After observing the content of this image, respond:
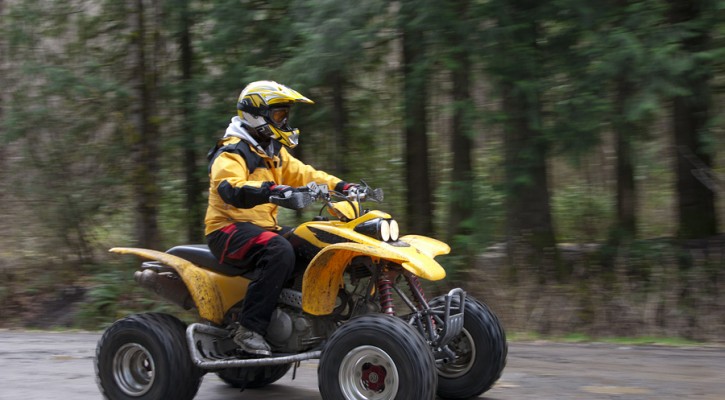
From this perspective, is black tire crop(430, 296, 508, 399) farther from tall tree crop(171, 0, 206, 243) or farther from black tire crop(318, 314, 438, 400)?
tall tree crop(171, 0, 206, 243)

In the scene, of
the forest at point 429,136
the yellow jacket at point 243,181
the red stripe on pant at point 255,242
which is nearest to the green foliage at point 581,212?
the forest at point 429,136

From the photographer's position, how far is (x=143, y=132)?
15227 millimetres

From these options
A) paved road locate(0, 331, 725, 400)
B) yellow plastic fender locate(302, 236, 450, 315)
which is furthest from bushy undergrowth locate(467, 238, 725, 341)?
yellow plastic fender locate(302, 236, 450, 315)

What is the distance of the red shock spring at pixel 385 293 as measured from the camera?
611 centimetres

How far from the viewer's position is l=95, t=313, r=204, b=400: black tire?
21.2ft

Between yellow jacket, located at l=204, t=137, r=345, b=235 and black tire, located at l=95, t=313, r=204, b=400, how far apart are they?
803 mm

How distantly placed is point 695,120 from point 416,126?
3792 mm

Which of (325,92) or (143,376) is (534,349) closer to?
(143,376)

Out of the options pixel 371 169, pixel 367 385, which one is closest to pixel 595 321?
pixel 371 169

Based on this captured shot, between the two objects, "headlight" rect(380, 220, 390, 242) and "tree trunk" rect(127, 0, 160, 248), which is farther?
"tree trunk" rect(127, 0, 160, 248)

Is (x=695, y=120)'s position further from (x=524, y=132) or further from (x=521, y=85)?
(x=521, y=85)

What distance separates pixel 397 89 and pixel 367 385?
8.01m

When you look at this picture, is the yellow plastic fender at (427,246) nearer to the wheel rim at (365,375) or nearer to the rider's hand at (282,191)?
the wheel rim at (365,375)

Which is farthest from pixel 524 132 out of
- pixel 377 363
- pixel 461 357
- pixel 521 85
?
pixel 377 363
